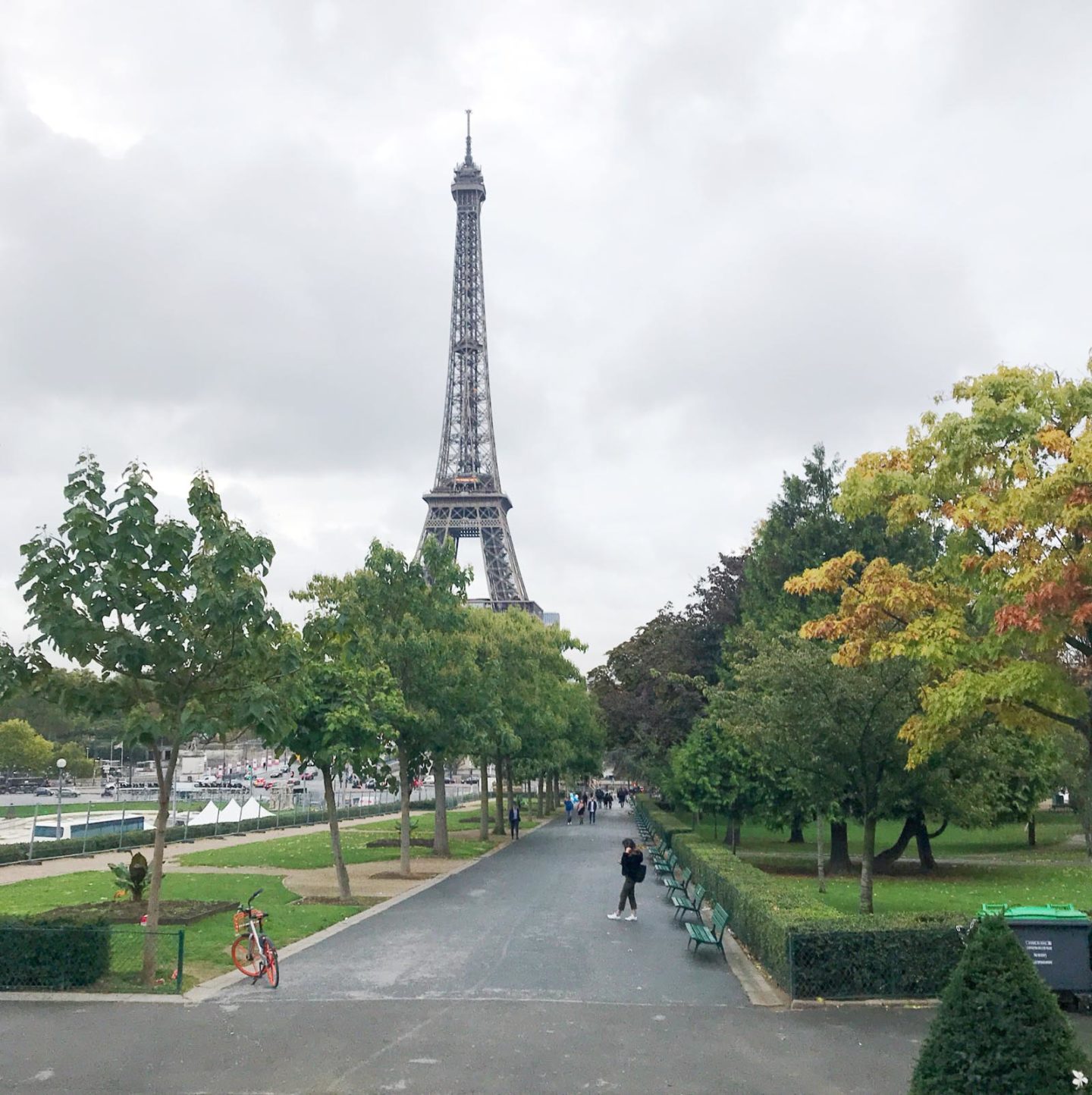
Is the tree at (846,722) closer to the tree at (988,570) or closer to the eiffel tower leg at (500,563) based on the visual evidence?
the tree at (988,570)

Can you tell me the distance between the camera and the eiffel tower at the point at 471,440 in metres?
92.9

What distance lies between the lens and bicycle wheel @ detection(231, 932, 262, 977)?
1243 cm

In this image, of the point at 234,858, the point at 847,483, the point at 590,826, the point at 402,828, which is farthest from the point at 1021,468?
the point at 590,826

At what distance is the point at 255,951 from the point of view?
12.5 metres

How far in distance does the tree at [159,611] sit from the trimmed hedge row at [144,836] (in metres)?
18.1

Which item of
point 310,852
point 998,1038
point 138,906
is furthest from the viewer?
point 310,852

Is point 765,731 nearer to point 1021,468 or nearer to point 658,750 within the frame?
point 1021,468

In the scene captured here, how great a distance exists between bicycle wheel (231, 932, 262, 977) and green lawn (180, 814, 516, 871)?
15500mm

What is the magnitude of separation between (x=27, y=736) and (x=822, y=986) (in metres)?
84.3

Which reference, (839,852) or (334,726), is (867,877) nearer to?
(334,726)

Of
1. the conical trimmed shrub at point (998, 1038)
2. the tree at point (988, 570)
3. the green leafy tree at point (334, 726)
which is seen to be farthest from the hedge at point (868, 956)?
the green leafy tree at point (334, 726)

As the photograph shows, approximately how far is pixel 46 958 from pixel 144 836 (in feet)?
82.7

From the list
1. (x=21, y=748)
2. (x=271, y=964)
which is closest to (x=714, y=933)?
(x=271, y=964)

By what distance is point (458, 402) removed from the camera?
10050 centimetres
